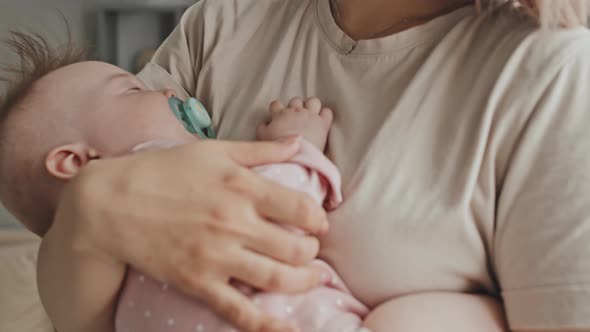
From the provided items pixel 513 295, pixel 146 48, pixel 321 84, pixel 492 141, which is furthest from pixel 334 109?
pixel 146 48

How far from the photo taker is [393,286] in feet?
2.42

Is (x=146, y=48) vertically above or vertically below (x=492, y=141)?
below

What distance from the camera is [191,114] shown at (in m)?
0.91

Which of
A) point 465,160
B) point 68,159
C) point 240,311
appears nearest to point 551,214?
point 465,160

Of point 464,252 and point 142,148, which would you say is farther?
point 142,148

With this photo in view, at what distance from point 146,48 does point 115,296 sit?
7.15 feet

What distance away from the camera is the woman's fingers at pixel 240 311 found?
66 cm

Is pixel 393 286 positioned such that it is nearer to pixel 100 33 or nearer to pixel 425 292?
pixel 425 292

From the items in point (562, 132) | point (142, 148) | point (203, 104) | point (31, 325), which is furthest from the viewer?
point (31, 325)

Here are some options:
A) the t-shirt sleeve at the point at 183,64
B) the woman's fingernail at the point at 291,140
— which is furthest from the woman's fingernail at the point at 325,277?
the t-shirt sleeve at the point at 183,64

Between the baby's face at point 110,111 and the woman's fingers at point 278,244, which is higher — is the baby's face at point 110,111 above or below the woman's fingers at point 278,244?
below

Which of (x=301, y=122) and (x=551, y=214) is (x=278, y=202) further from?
(x=551, y=214)

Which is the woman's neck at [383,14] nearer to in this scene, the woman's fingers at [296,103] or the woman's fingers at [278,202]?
the woman's fingers at [296,103]

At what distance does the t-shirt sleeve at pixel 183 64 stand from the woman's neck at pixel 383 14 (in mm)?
251
